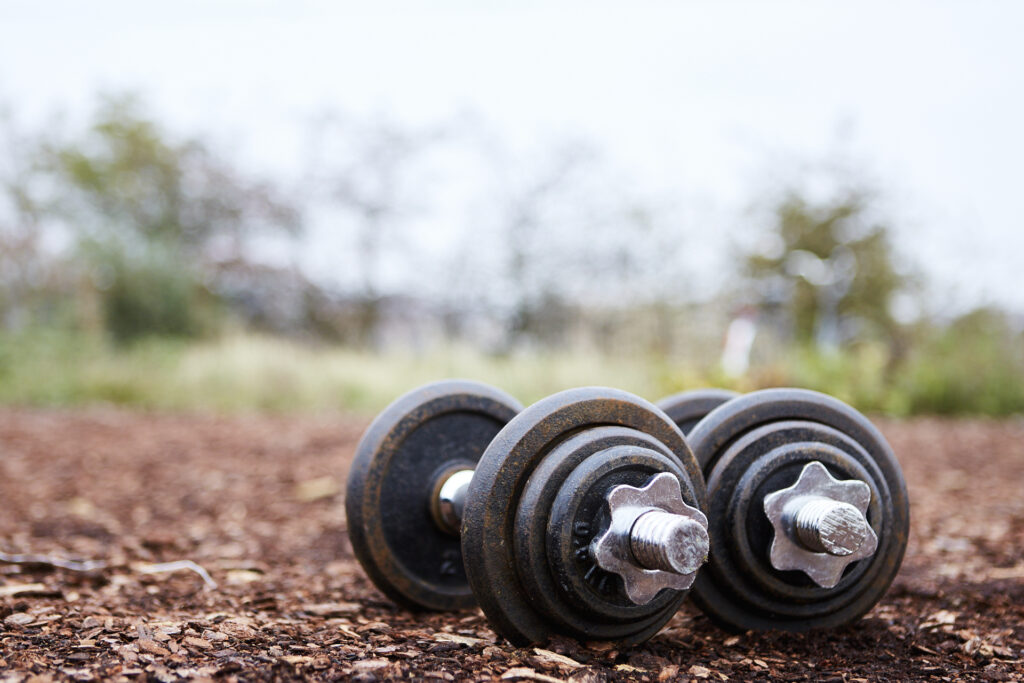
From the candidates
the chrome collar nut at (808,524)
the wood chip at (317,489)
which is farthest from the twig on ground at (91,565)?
the chrome collar nut at (808,524)

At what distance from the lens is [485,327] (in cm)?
1989

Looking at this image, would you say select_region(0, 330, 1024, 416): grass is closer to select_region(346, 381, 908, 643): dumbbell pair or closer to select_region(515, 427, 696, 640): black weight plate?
select_region(346, 381, 908, 643): dumbbell pair

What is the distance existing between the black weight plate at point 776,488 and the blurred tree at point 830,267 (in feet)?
59.2

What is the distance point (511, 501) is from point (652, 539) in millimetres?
316

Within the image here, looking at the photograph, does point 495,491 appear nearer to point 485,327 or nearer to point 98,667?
point 98,667

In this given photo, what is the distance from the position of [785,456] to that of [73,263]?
14.5 metres

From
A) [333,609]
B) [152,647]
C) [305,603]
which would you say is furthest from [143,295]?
[152,647]

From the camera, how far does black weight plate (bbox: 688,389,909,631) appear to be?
1927 mm

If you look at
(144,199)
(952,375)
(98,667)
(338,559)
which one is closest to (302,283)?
(144,199)

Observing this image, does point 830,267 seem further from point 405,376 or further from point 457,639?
point 457,639

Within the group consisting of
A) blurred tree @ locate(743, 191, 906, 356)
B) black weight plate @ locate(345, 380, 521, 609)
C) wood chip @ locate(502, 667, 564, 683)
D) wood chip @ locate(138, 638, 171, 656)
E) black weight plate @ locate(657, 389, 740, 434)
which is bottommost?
wood chip @ locate(138, 638, 171, 656)

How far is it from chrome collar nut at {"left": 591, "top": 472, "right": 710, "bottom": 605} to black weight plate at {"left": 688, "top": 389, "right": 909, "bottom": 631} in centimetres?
27

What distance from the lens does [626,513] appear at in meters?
1.67

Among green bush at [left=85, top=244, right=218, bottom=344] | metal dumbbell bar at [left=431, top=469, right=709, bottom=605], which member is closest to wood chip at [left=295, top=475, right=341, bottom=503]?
metal dumbbell bar at [left=431, top=469, right=709, bottom=605]
